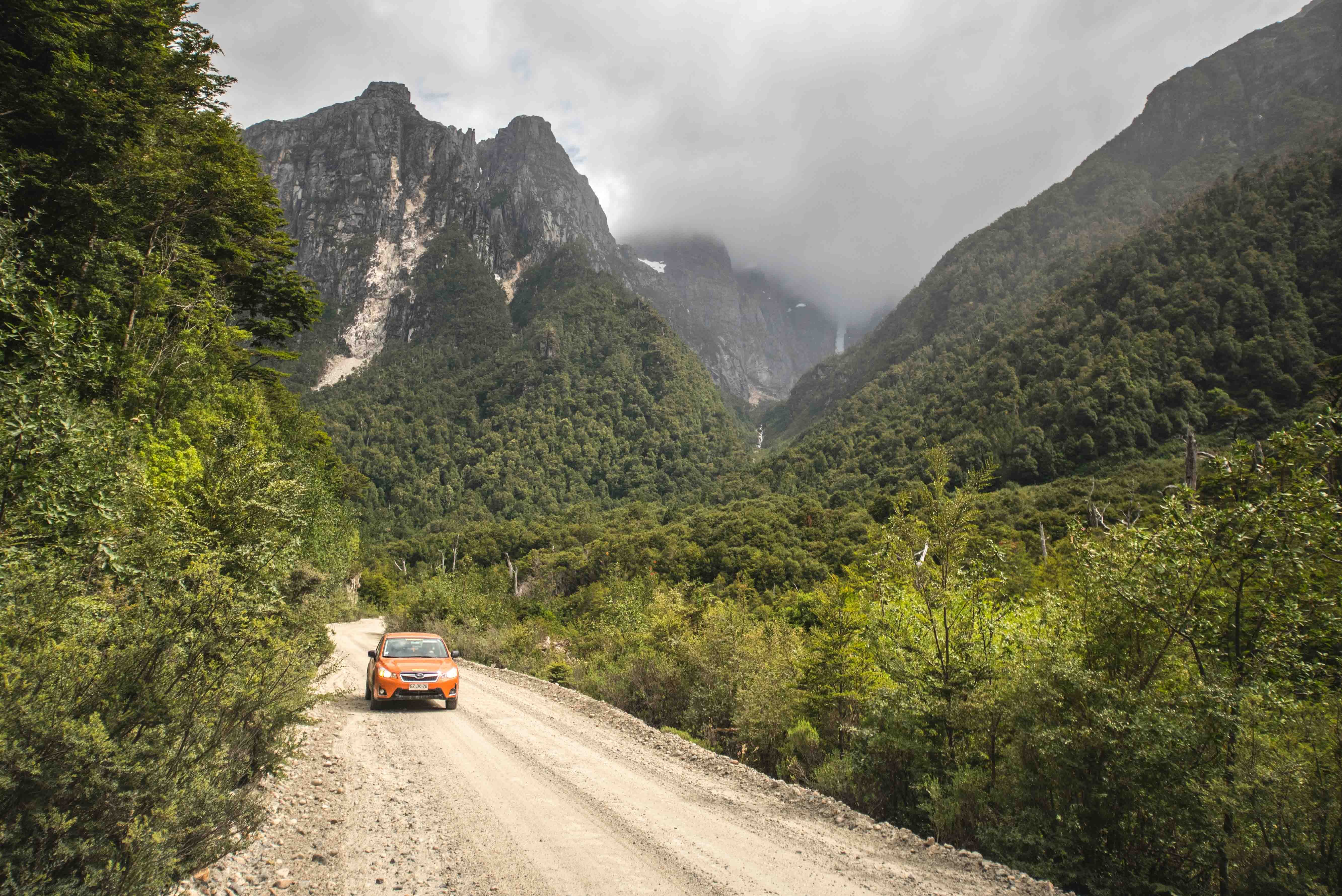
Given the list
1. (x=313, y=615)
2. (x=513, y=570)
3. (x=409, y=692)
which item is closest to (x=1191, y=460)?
(x=409, y=692)

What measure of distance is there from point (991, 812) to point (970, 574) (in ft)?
7.90

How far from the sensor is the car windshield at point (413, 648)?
1210 centimetres

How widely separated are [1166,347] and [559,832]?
286 feet

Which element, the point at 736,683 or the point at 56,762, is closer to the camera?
the point at 56,762

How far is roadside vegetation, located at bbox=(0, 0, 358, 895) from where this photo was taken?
3.23 m

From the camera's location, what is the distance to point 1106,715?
493 cm

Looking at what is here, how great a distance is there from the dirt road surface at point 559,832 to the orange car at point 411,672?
177 cm

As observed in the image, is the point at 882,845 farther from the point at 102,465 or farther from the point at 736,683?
the point at 102,465

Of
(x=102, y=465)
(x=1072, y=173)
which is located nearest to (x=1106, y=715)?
(x=102, y=465)

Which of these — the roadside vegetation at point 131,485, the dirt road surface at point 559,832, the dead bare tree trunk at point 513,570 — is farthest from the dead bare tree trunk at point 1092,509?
the dead bare tree trunk at point 513,570

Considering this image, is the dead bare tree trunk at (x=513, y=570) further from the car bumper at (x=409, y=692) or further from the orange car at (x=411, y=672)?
the car bumper at (x=409, y=692)

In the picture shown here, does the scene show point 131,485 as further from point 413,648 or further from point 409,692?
point 413,648

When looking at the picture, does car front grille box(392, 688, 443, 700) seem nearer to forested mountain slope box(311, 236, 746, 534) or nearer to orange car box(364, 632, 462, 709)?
orange car box(364, 632, 462, 709)

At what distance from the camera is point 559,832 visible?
5.70 metres
